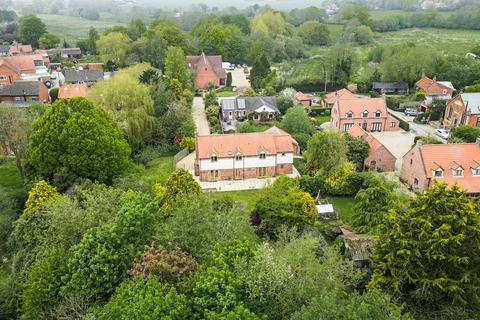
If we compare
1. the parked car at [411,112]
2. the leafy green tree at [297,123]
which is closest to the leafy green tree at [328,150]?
the leafy green tree at [297,123]

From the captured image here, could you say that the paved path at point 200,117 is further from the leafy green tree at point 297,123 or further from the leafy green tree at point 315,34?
A: the leafy green tree at point 315,34

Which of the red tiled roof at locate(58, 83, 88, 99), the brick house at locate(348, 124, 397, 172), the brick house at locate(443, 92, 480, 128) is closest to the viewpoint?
the brick house at locate(348, 124, 397, 172)

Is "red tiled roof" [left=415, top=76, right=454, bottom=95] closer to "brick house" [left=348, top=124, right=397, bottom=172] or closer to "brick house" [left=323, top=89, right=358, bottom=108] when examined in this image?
"brick house" [left=323, top=89, right=358, bottom=108]

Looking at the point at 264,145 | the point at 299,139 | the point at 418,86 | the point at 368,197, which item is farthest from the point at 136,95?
the point at 418,86

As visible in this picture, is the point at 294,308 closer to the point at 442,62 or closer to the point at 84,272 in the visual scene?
the point at 84,272

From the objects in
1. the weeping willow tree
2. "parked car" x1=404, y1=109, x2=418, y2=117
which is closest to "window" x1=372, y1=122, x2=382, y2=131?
"parked car" x1=404, y1=109, x2=418, y2=117

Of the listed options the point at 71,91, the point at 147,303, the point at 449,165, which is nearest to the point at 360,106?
the point at 449,165
